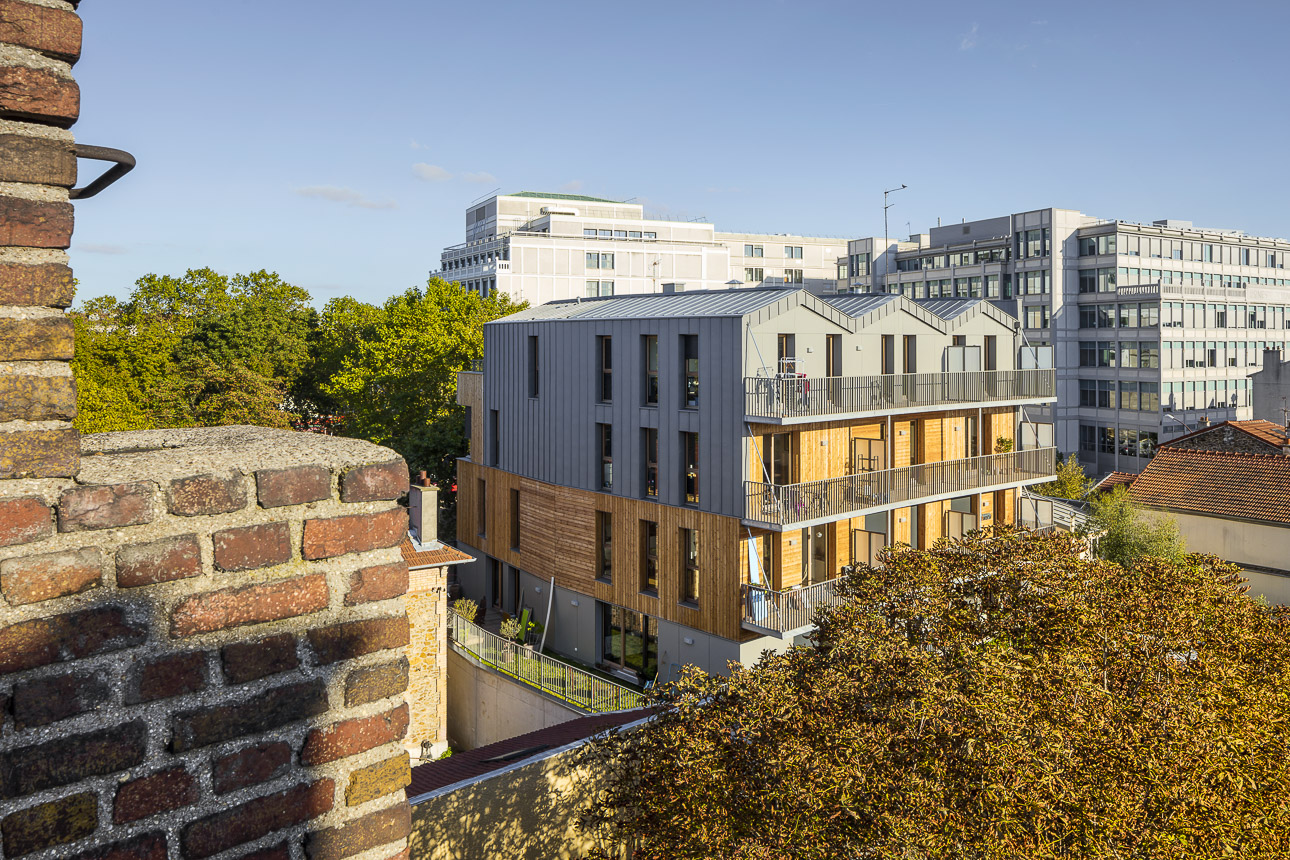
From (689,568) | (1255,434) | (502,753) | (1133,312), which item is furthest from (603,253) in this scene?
(502,753)

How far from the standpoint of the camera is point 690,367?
24922 mm

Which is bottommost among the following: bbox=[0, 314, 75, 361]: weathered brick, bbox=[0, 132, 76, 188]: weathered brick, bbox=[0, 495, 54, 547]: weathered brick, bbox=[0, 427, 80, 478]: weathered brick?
bbox=[0, 495, 54, 547]: weathered brick

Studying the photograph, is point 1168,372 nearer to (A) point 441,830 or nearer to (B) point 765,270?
(B) point 765,270

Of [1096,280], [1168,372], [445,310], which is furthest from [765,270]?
[445,310]

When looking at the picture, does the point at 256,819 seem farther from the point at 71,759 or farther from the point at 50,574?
the point at 50,574

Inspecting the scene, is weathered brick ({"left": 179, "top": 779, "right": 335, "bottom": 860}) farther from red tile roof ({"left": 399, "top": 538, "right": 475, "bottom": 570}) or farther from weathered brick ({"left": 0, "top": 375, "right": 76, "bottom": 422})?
red tile roof ({"left": 399, "top": 538, "right": 475, "bottom": 570})

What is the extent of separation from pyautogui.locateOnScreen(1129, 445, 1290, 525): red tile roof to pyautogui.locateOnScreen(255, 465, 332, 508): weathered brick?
34.9 m

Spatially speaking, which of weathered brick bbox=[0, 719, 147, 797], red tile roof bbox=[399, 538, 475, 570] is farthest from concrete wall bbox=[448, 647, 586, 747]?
weathered brick bbox=[0, 719, 147, 797]

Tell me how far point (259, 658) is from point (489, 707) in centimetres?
→ 2303

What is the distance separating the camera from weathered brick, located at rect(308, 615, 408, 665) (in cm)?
243

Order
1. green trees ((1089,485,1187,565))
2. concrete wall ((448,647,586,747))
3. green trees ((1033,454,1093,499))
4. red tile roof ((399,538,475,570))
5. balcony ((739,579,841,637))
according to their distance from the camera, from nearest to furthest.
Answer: red tile roof ((399,538,475,570)) → balcony ((739,579,841,637)) → concrete wall ((448,647,586,747)) → green trees ((1089,485,1187,565)) → green trees ((1033,454,1093,499))

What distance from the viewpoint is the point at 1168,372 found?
5934cm

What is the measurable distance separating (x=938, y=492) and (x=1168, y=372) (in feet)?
140

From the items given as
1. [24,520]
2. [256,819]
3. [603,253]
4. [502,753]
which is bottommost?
[502,753]
